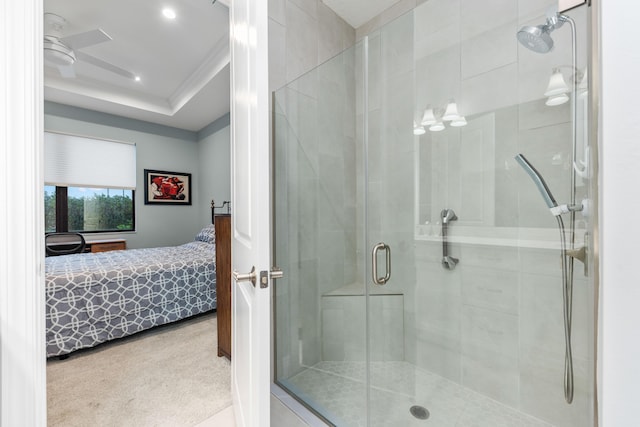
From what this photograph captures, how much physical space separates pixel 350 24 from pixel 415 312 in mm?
2343

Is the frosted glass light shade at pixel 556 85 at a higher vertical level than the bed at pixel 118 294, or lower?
higher

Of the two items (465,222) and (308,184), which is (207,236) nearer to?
(308,184)

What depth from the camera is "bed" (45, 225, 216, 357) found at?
6.81 ft

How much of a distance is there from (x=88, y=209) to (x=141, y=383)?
3.81 m

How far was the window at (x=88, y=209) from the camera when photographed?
4.05 m

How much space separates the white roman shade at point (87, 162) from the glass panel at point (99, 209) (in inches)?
5.5

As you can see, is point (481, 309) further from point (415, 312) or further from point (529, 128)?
point (529, 128)

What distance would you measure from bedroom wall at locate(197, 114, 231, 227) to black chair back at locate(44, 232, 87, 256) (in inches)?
76.6

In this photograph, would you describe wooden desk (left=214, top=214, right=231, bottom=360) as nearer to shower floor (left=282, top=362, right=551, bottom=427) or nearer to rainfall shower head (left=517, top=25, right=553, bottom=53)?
shower floor (left=282, top=362, right=551, bottom=427)

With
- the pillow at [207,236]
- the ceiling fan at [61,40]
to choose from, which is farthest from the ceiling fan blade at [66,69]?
the pillow at [207,236]

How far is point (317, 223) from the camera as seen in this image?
1806mm
